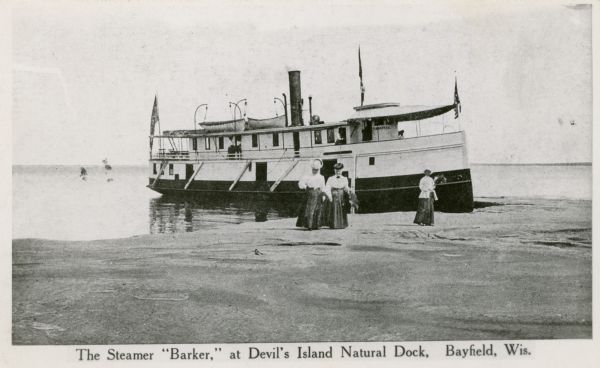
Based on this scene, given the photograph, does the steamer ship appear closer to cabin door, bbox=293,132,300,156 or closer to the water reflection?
cabin door, bbox=293,132,300,156

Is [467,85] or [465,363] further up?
[467,85]

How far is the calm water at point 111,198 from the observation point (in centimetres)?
570

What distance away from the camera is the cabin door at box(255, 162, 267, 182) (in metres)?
7.20

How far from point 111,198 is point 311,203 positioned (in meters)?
2.28

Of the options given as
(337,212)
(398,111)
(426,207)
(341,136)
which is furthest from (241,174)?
(426,207)

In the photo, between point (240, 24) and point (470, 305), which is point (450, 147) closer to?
point (470, 305)

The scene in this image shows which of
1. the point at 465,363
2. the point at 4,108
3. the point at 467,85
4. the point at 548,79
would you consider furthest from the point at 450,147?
the point at 4,108

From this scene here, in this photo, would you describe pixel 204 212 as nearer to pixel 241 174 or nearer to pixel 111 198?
pixel 241 174

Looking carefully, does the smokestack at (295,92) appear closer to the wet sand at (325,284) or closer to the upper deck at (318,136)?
the upper deck at (318,136)

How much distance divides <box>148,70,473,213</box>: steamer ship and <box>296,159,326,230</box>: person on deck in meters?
0.16

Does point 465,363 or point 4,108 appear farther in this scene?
point 4,108

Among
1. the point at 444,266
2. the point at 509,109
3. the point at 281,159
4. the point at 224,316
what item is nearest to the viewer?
the point at 224,316

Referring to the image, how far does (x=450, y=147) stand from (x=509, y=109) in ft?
2.54

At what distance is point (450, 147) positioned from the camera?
6.25m
